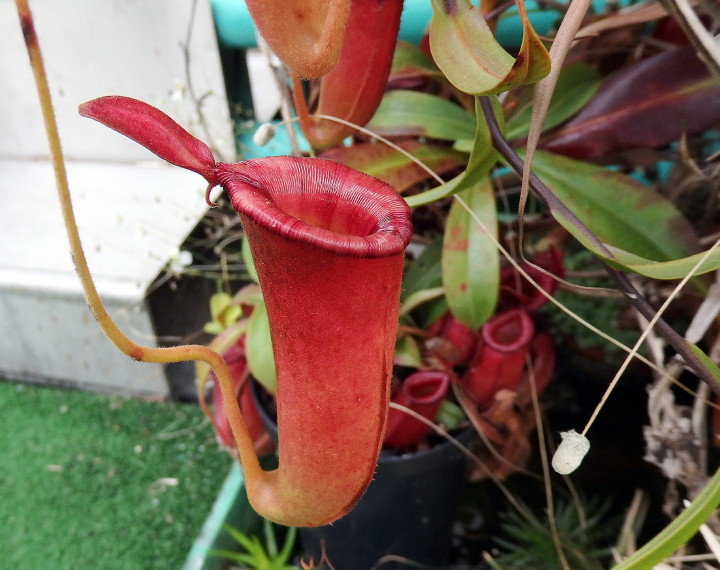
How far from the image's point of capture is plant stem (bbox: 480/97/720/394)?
40 centimetres

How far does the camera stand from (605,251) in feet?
1.35

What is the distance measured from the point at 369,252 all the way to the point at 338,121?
25 cm

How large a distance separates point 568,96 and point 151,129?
51 cm

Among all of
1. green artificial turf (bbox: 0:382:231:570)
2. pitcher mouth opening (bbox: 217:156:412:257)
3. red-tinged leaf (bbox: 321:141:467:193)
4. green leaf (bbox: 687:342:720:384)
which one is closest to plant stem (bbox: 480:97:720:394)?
green leaf (bbox: 687:342:720:384)

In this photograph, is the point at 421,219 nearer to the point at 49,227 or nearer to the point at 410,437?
the point at 410,437

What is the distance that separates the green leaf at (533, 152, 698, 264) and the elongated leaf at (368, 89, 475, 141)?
→ 0.33 ft

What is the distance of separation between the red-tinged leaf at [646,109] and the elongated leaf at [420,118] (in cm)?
10

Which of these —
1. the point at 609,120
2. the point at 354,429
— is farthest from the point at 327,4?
the point at 609,120

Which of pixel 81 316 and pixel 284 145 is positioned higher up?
pixel 284 145

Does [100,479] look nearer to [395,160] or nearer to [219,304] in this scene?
[219,304]

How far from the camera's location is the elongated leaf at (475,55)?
0.99 feet

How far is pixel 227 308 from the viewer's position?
0.89 m

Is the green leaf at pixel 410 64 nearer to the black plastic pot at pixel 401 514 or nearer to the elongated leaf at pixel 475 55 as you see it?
the elongated leaf at pixel 475 55

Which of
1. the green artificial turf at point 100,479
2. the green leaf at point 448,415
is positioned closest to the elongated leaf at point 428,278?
the green leaf at point 448,415
